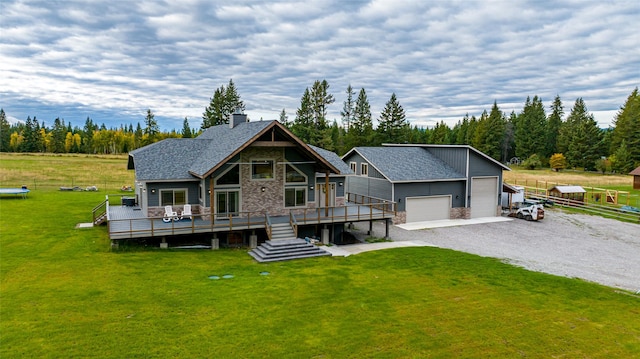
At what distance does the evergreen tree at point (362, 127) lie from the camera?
67.6m

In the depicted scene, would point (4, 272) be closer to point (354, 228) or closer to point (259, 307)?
point (259, 307)

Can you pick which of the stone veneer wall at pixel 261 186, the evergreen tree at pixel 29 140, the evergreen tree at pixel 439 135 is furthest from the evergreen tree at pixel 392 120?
the evergreen tree at pixel 29 140

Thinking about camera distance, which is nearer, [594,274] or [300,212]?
[594,274]

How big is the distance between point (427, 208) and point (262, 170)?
12.7 metres

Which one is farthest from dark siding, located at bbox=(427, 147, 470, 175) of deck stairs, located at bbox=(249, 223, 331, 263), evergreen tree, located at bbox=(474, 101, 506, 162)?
evergreen tree, located at bbox=(474, 101, 506, 162)

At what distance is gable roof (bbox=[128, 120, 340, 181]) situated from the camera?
20.0 m

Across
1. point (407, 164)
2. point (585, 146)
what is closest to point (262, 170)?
point (407, 164)

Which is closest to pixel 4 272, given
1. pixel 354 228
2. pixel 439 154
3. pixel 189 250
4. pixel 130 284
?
pixel 130 284

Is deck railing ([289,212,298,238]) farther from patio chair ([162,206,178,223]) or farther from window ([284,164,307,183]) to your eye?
patio chair ([162,206,178,223])

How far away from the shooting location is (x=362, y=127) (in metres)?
68.2

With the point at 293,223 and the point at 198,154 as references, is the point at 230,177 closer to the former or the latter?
the point at 198,154

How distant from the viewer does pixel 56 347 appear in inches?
365

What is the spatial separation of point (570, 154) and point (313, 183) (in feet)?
213

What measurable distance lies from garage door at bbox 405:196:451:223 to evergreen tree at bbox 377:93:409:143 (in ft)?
127
